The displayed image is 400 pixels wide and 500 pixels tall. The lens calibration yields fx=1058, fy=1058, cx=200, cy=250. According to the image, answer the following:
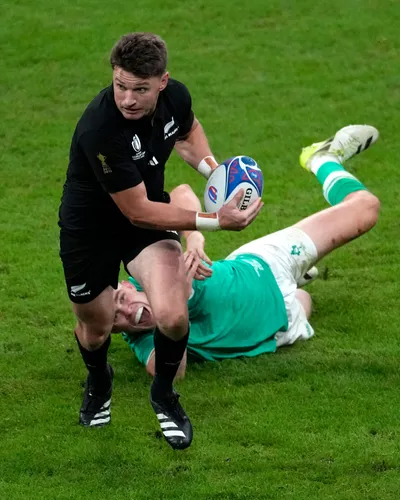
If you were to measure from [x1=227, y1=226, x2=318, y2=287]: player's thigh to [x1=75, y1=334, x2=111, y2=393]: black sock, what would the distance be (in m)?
1.98

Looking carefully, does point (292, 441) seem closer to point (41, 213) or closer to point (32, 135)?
point (41, 213)

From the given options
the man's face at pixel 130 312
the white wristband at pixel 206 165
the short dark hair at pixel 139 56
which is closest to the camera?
the short dark hair at pixel 139 56

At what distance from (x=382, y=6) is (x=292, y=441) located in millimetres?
12028

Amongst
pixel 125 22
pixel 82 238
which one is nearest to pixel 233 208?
pixel 82 238

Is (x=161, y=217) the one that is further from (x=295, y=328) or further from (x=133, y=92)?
(x=295, y=328)

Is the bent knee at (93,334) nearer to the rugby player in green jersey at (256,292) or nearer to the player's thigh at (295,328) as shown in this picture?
the rugby player in green jersey at (256,292)

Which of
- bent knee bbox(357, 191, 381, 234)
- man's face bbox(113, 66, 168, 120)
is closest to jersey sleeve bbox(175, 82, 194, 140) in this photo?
man's face bbox(113, 66, 168, 120)

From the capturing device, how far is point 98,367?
713cm

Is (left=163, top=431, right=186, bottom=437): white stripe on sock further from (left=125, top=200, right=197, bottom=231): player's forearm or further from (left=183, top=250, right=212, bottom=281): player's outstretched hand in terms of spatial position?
(left=125, top=200, right=197, bottom=231): player's forearm

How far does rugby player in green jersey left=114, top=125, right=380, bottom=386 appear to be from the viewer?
789cm

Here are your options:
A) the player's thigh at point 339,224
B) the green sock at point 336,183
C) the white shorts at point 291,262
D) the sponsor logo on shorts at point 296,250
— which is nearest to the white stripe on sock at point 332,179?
the green sock at point 336,183

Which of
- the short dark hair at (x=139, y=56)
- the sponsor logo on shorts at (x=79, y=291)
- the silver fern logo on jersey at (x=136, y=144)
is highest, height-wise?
the short dark hair at (x=139, y=56)

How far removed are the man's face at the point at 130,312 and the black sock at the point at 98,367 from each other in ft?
2.20

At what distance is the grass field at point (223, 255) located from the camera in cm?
635
